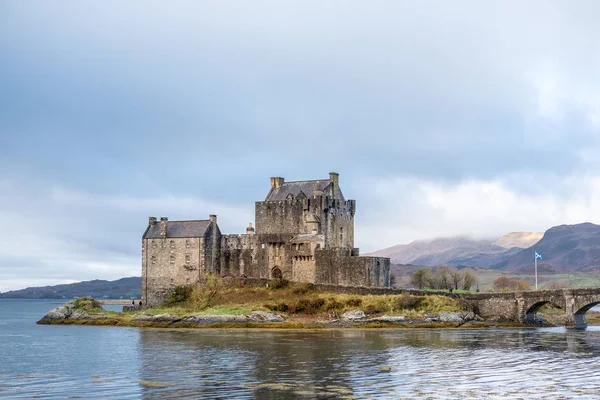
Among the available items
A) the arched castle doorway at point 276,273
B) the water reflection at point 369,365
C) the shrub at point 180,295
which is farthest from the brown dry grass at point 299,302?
the water reflection at point 369,365

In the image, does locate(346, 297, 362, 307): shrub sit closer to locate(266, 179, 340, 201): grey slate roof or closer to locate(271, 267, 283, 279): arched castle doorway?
locate(271, 267, 283, 279): arched castle doorway

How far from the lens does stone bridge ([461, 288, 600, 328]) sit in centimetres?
6388

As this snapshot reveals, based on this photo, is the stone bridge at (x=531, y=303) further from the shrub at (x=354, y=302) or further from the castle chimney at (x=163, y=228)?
the castle chimney at (x=163, y=228)

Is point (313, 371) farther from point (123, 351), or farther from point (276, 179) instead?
point (276, 179)

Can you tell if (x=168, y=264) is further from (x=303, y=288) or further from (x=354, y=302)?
(x=354, y=302)

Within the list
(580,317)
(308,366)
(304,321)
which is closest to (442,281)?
(580,317)

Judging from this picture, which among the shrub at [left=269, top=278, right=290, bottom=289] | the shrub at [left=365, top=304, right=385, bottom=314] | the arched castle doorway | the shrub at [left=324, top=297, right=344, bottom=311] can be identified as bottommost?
the shrub at [left=365, top=304, right=385, bottom=314]

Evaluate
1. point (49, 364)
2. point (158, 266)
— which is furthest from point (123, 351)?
point (158, 266)

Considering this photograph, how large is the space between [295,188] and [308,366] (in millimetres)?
42874

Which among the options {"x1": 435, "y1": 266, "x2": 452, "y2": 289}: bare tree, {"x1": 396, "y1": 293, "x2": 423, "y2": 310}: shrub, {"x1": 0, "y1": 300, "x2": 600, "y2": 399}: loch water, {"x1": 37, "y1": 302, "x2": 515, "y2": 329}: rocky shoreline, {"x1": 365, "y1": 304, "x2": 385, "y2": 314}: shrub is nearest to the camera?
{"x1": 0, "y1": 300, "x2": 600, "y2": 399}: loch water

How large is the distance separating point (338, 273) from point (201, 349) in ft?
91.0

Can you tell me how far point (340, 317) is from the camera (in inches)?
2496

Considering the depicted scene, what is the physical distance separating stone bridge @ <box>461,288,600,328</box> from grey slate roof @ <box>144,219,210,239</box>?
2649 cm

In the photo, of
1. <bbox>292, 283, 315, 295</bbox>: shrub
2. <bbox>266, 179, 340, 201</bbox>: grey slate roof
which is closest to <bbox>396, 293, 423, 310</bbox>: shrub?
<bbox>292, 283, 315, 295</bbox>: shrub
